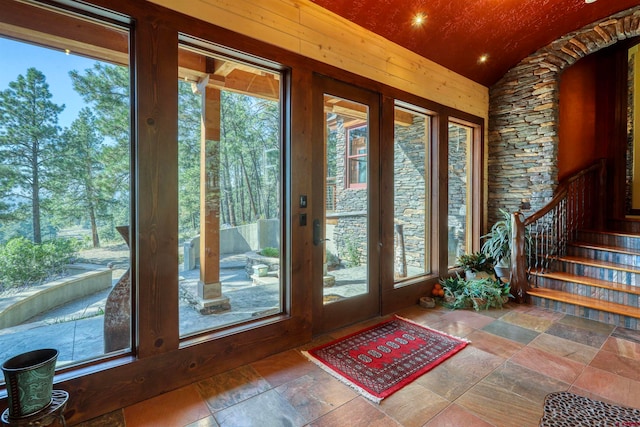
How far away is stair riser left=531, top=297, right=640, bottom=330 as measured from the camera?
118 inches

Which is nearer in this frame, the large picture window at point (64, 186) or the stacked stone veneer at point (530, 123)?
the large picture window at point (64, 186)

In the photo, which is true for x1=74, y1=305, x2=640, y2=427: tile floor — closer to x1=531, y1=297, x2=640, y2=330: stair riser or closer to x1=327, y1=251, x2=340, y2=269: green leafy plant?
x1=531, y1=297, x2=640, y2=330: stair riser

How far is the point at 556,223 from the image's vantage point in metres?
4.09

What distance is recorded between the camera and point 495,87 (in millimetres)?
4641

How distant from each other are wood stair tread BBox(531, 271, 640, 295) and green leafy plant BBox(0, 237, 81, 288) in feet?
15.3

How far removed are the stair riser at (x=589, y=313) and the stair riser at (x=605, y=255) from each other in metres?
0.98

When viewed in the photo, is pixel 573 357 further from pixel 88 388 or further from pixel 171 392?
pixel 88 388

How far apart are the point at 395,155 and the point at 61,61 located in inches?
114

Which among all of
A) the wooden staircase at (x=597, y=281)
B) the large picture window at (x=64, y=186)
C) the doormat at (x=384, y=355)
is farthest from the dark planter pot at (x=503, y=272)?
the large picture window at (x=64, y=186)

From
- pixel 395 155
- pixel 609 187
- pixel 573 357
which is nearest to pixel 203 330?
pixel 395 155

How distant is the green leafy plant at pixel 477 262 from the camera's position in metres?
4.21

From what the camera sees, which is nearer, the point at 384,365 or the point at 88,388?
the point at 88,388

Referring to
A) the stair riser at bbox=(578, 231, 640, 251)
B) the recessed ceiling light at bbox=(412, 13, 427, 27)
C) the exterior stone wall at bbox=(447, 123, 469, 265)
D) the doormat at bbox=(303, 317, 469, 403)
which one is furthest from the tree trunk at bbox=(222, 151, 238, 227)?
the stair riser at bbox=(578, 231, 640, 251)

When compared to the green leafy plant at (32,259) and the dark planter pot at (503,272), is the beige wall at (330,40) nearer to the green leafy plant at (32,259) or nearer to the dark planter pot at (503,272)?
the green leafy plant at (32,259)
